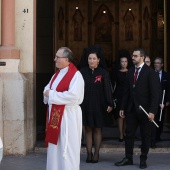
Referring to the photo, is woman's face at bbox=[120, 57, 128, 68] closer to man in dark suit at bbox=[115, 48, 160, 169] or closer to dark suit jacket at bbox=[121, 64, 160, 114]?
man in dark suit at bbox=[115, 48, 160, 169]

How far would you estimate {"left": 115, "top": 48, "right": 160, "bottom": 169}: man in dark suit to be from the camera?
9148 mm

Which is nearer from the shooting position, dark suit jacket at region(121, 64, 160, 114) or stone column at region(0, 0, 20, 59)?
dark suit jacket at region(121, 64, 160, 114)

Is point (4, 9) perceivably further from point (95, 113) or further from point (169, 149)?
point (169, 149)

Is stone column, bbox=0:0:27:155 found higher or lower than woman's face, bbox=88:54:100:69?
lower

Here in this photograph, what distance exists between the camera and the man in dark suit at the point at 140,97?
30.0 feet

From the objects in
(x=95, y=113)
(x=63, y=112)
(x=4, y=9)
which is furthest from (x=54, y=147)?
(x=4, y=9)

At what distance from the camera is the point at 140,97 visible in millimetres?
9219

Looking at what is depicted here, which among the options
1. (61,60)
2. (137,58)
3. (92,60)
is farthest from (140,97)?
(61,60)

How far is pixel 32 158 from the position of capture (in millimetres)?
10242

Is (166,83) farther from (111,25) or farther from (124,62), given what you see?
(111,25)

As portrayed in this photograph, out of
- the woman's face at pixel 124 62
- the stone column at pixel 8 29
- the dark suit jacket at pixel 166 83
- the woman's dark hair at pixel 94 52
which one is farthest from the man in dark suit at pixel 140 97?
the stone column at pixel 8 29

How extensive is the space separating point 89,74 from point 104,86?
1.15 feet

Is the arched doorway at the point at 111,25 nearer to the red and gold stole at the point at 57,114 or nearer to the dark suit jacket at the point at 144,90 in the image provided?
the dark suit jacket at the point at 144,90

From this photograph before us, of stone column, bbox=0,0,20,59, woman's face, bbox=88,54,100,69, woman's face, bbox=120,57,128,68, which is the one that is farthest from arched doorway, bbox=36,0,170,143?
woman's face, bbox=88,54,100,69
